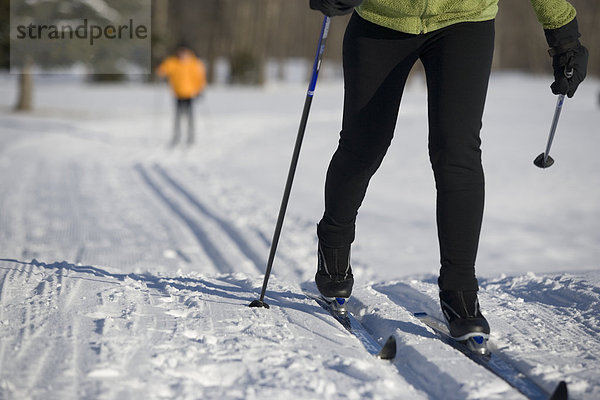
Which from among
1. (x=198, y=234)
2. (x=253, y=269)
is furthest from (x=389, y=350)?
(x=198, y=234)

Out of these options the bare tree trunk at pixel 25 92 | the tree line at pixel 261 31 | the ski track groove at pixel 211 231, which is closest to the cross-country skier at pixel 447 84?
the ski track groove at pixel 211 231

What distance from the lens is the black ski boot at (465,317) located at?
1999mm

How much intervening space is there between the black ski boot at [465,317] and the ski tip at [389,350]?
24cm

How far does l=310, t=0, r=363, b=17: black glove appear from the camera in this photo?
80.3 inches

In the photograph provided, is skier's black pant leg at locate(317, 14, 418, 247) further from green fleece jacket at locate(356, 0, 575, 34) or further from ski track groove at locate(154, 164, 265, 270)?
ski track groove at locate(154, 164, 265, 270)

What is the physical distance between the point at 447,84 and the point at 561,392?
98cm

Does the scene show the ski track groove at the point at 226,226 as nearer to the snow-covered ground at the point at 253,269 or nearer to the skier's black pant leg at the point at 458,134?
the snow-covered ground at the point at 253,269

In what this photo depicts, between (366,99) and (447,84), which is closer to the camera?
(447,84)

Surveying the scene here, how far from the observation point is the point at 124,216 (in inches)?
225

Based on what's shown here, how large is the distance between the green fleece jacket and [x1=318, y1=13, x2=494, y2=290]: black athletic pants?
0.12 ft

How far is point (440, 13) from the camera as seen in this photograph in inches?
78.2

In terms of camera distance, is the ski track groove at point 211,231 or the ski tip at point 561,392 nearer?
the ski tip at point 561,392

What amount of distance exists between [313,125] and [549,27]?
37.1ft

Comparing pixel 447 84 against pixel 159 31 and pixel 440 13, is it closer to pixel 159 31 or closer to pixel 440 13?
pixel 440 13
